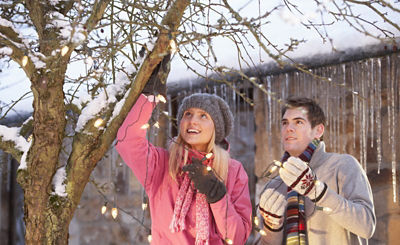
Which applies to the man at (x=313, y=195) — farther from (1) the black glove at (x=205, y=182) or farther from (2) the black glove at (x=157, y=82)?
(2) the black glove at (x=157, y=82)

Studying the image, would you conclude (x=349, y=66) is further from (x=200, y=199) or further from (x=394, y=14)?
(x=200, y=199)

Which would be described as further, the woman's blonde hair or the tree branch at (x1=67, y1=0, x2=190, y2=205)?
the woman's blonde hair

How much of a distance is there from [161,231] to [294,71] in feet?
7.00

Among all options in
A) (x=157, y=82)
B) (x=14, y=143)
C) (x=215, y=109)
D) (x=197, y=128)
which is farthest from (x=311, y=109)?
(x=14, y=143)

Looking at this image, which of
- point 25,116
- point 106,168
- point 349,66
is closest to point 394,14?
point 349,66

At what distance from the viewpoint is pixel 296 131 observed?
8.62ft

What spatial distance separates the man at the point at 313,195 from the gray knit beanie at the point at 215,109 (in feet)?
1.04

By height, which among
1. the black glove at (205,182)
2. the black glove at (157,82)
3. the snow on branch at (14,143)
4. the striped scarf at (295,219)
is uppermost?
the black glove at (157,82)

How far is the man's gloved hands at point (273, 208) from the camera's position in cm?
244

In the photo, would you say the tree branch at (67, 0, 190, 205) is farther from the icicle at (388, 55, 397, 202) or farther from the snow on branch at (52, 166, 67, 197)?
the icicle at (388, 55, 397, 202)

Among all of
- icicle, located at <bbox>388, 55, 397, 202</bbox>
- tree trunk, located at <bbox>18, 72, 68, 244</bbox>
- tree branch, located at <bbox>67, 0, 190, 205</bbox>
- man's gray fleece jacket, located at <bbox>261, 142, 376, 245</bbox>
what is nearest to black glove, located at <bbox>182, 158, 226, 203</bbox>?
man's gray fleece jacket, located at <bbox>261, 142, 376, 245</bbox>

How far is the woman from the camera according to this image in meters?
2.30

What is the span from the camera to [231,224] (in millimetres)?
2389

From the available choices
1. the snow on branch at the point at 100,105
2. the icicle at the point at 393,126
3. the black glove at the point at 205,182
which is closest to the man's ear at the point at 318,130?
the black glove at the point at 205,182
